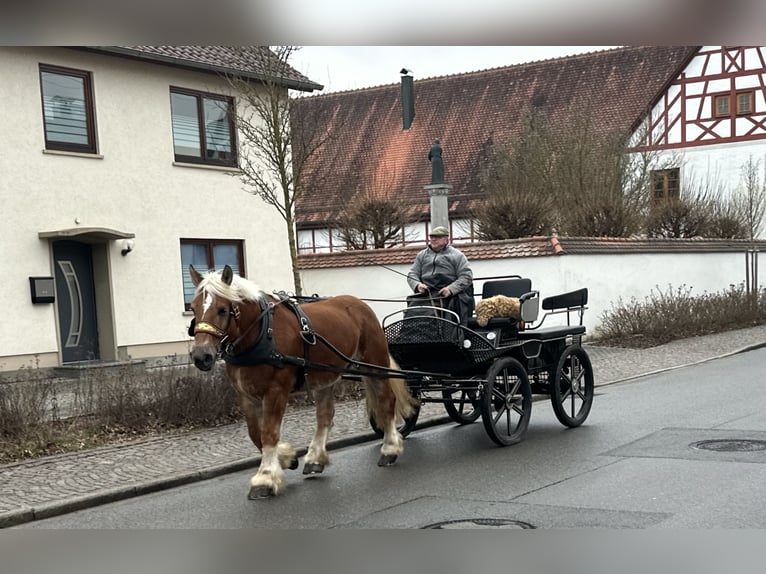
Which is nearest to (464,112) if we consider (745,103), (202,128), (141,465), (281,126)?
(745,103)

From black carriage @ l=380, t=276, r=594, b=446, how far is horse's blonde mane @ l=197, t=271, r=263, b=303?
1.99 metres

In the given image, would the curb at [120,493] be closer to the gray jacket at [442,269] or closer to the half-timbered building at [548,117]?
the gray jacket at [442,269]

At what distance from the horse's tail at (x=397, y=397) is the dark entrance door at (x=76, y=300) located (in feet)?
32.3

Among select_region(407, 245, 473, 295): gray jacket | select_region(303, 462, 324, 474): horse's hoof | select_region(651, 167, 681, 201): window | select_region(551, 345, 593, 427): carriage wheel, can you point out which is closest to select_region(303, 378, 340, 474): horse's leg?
select_region(303, 462, 324, 474): horse's hoof

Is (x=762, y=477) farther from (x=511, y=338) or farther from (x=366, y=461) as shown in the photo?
(x=366, y=461)

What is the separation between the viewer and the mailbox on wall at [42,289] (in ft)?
49.7

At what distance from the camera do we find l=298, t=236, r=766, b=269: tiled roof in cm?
1786

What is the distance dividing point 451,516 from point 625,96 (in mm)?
30498

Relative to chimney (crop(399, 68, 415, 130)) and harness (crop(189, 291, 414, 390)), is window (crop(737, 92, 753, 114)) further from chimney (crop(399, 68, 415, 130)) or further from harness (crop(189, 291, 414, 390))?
harness (crop(189, 291, 414, 390))

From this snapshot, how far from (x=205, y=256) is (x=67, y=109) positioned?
4.30 meters

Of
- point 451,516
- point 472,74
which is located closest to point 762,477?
point 451,516

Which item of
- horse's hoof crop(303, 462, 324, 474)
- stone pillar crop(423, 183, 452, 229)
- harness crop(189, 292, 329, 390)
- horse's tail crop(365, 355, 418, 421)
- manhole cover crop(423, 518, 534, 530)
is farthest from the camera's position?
stone pillar crop(423, 183, 452, 229)
